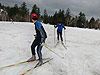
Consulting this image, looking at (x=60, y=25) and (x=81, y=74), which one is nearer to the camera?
(x=81, y=74)

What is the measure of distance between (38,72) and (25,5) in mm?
88044

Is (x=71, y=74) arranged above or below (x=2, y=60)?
below

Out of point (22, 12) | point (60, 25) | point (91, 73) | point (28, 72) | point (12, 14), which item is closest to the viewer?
point (28, 72)

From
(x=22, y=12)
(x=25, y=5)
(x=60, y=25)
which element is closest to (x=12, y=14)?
(x=22, y=12)

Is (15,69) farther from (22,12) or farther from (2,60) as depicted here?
(22,12)

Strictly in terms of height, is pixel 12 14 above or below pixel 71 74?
above

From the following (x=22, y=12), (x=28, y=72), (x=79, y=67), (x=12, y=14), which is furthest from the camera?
(x=22, y=12)

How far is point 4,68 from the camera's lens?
3344 mm

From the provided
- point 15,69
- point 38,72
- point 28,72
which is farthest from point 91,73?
point 15,69

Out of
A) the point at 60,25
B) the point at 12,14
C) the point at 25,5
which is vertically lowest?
the point at 60,25

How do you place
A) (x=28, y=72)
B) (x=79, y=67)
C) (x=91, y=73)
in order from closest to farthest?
(x=28, y=72) → (x=91, y=73) → (x=79, y=67)

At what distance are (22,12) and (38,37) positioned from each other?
84.5 meters

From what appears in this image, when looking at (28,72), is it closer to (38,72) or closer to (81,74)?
(38,72)

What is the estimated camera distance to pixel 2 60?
393 centimetres
